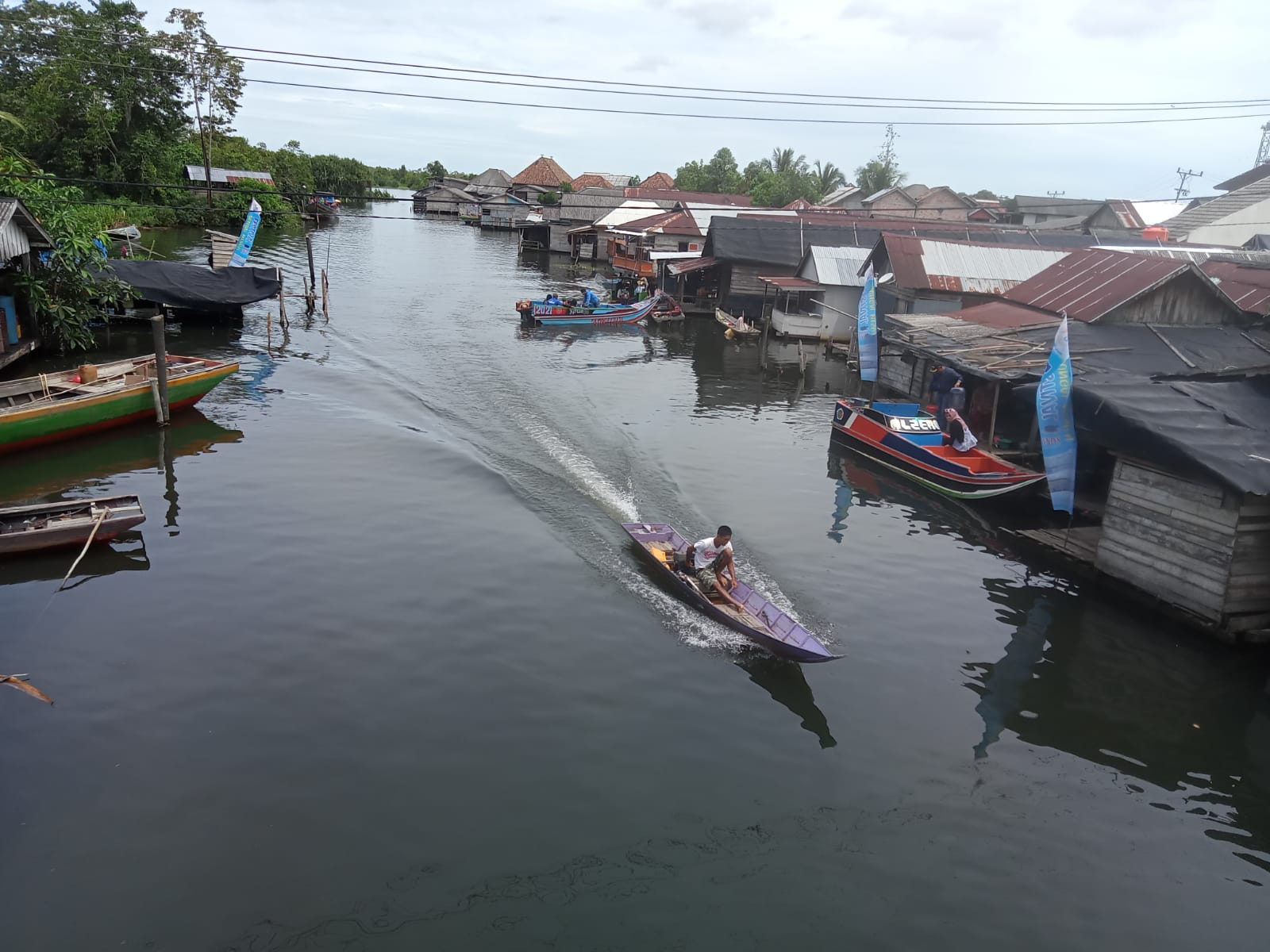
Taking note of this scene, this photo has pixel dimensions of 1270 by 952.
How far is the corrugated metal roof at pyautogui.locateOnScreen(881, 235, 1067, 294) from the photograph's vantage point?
34281 millimetres

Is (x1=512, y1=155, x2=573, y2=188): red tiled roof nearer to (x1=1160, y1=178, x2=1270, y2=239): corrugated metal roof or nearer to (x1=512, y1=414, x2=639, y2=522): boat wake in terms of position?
(x1=1160, y1=178, x2=1270, y2=239): corrugated metal roof

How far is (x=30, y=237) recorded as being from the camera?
86.3 feet

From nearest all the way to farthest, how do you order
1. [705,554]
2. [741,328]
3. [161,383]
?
[705,554] < [161,383] < [741,328]

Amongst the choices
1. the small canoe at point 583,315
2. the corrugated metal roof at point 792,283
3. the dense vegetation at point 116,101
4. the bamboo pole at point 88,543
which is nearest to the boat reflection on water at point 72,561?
the bamboo pole at point 88,543

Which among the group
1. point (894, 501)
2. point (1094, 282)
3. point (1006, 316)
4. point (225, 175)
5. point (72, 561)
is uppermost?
point (225, 175)

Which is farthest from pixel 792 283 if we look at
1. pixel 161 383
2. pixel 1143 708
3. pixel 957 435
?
pixel 1143 708

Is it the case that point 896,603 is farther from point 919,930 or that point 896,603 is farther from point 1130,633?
point 919,930

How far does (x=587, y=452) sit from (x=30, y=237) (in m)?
18.9

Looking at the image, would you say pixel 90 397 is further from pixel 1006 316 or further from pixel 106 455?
pixel 1006 316

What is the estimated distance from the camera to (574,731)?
38.1 ft

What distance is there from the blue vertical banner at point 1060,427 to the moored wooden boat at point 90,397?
21.5 meters

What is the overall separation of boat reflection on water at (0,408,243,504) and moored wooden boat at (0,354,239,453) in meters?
0.31

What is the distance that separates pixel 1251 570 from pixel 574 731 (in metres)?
11.9

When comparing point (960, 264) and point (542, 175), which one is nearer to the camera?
point (960, 264)
